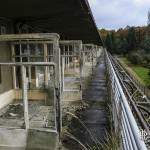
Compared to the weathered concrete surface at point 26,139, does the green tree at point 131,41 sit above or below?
above

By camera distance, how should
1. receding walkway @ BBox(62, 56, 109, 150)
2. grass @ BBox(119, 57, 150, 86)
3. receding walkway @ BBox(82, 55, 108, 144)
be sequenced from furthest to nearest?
1. grass @ BBox(119, 57, 150, 86)
2. receding walkway @ BBox(82, 55, 108, 144)
3. receding walkway @ BBox(62, 56, 109, 150)

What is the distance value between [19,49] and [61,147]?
207 inches

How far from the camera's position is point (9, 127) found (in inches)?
255

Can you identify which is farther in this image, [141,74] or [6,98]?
[141,74]

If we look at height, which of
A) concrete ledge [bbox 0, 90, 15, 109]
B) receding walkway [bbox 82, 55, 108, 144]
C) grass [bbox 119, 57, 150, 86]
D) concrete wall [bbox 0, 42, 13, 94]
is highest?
concrete wall [bbox 0, 42, 13, 94]

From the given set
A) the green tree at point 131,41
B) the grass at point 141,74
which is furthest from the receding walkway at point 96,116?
the green tree at point 131,41

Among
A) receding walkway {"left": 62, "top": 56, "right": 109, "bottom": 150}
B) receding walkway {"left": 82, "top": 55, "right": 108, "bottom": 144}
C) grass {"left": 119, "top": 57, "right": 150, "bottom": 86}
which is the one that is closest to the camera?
receding walkway {"left": 62, "top": 56, "right": 109, "bottom": 150}

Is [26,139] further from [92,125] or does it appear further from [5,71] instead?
[5,71]

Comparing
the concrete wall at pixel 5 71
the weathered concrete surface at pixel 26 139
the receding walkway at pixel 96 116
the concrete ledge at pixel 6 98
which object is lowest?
the receding walkway at pixel 96 116

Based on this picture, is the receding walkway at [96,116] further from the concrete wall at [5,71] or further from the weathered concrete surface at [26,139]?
the concrete wall at [5,71]

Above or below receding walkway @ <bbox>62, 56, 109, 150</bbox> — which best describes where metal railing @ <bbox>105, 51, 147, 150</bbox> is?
above

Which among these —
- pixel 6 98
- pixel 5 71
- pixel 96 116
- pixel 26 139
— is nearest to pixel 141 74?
pixel 5 71

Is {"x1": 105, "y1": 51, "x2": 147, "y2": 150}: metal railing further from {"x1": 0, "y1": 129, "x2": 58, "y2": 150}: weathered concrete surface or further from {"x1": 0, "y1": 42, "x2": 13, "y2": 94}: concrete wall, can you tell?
{"x1": 0, "y1": 42, "x2": 13, "y2": 94}: concrete wall

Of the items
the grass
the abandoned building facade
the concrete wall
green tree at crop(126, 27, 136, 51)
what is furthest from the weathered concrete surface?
green tree at crop(126, 27, 136, 51)
